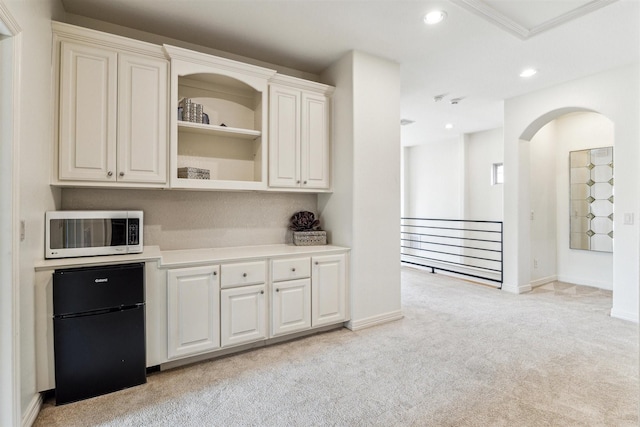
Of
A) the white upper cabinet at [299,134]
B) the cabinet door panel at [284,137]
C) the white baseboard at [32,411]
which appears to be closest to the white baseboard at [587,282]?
the white upper cabinet at [299,134]

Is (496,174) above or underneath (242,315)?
above

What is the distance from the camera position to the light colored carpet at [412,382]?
183 cm

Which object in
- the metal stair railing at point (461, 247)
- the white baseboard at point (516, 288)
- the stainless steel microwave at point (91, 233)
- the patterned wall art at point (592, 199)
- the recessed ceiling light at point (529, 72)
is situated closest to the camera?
the stainless steel microwave at point (91, 233)

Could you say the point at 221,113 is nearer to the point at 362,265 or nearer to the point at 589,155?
the point at 362,265

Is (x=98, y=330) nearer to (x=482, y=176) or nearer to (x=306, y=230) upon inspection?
(x=306, y=230)

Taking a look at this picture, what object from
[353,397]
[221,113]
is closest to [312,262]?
[353,397]

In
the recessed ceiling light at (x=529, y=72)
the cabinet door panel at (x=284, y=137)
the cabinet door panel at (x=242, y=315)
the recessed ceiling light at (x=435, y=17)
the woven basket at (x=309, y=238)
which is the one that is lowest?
the cabinet door panel at (x=242, y=315)

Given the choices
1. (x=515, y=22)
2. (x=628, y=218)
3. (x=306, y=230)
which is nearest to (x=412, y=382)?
(x=306, y=230)

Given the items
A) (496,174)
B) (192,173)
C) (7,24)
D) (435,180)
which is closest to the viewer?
(7,24)

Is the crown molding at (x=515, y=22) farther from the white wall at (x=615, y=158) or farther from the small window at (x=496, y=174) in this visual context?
the small window at (x=496, y=174)

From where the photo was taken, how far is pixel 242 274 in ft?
8.44

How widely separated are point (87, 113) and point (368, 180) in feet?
7.61

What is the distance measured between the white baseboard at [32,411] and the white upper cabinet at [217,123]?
60.0 inches

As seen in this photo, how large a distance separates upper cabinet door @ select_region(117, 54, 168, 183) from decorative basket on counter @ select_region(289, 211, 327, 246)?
132 centimetres
